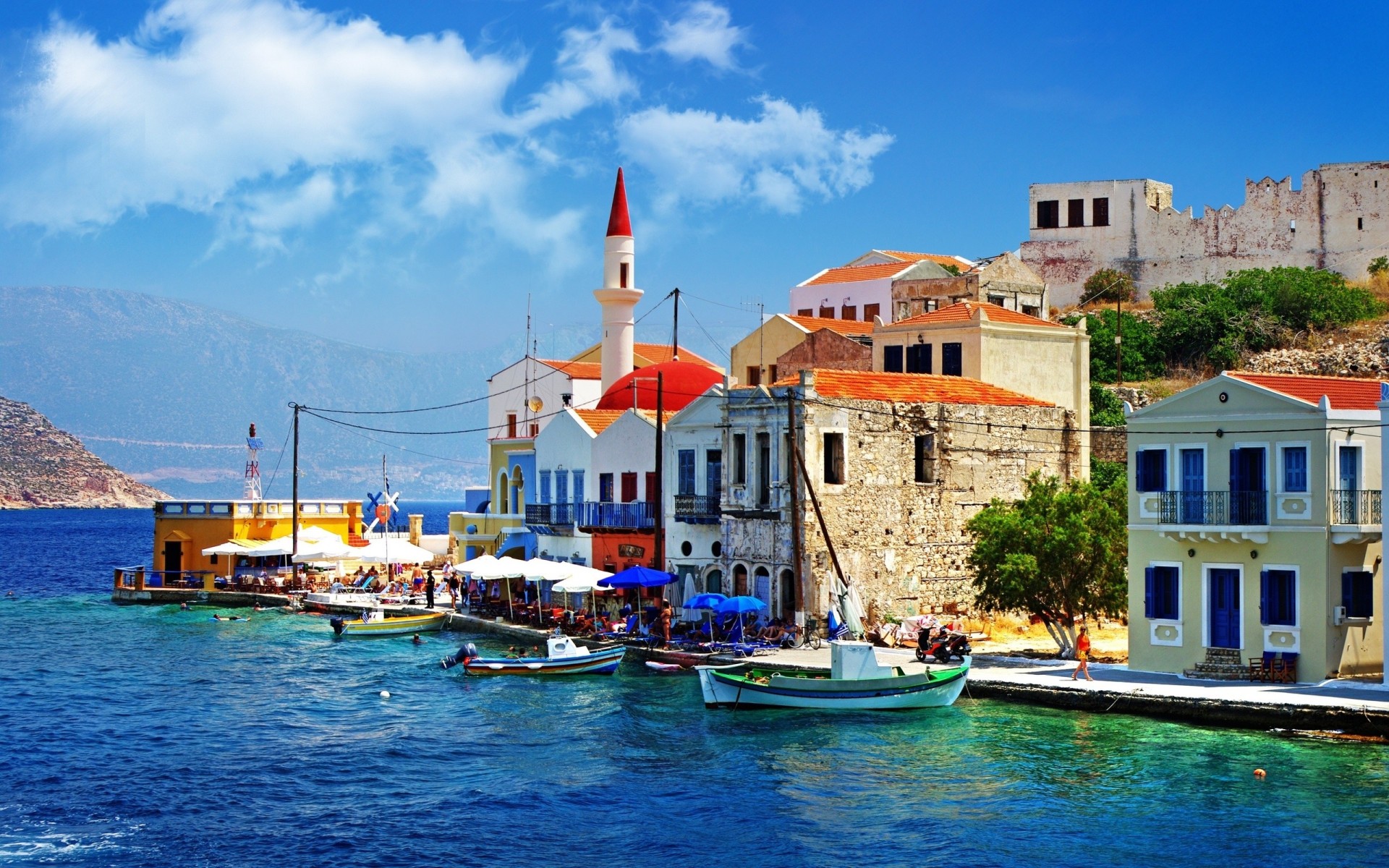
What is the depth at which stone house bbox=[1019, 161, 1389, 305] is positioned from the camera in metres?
68.1

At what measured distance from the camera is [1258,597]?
3064 cm

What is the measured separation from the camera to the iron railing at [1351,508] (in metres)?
29.8

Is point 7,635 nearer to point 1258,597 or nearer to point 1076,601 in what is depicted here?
point 1076,601

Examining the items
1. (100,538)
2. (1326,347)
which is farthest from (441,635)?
(100,538)

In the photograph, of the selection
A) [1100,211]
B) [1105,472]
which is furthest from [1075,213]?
[1105,472]

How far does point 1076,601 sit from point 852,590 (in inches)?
272

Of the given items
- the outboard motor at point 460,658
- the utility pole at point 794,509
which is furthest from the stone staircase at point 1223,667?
the outboard motor at point 460,658

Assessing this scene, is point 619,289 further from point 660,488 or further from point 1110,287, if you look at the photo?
point 1110,287

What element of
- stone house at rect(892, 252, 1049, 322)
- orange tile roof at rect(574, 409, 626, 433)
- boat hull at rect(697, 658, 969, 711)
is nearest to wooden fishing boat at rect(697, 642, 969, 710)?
boat hull at rect(697, 658, 969, 711)

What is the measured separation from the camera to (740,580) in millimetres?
42062

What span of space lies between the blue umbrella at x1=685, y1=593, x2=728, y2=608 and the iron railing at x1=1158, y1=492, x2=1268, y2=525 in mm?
11115

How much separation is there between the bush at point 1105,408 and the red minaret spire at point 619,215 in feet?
59.9

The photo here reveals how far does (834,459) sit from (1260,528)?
13074mm

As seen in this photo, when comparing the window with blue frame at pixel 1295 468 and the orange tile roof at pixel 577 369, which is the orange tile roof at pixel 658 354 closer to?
the orange tile roof at pixel 577 369
